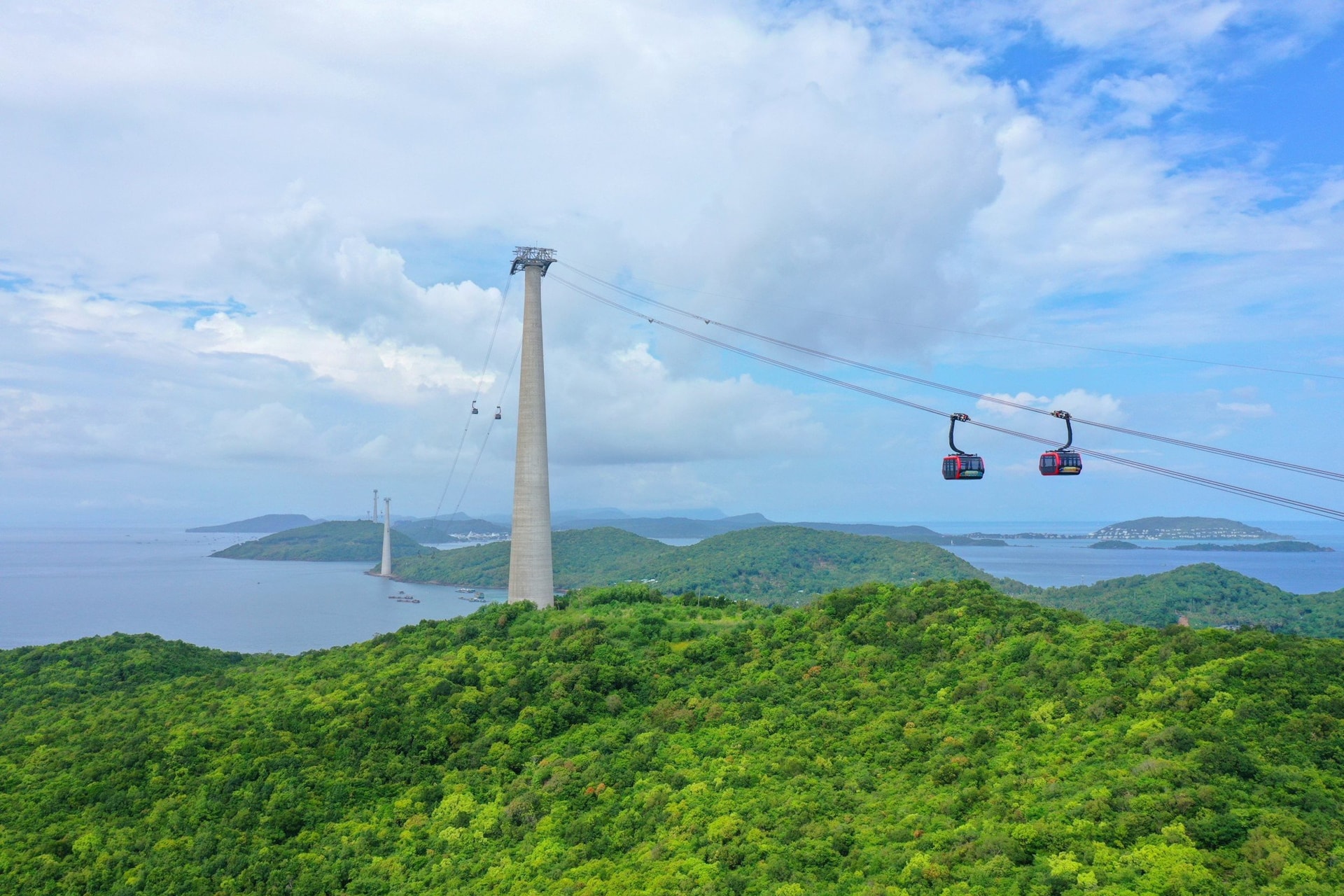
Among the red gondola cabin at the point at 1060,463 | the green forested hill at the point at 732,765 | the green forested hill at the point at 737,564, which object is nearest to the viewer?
the green forested hill at the point at 732,765

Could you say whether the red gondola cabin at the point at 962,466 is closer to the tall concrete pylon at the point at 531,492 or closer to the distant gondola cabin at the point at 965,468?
the distant gondola cabin at the point at 965,468

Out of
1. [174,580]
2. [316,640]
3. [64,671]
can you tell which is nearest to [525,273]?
[64,671]

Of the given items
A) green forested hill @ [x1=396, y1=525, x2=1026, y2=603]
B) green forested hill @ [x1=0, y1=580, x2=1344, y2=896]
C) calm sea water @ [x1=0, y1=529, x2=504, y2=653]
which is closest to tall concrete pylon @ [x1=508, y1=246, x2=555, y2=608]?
green forested hill @ [x1=0, y1=580, x2=1344, y2=896]

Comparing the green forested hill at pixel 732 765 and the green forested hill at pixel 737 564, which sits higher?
the green forested hill at pixel 732 765

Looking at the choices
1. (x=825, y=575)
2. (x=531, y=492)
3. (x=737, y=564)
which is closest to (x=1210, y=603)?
(x=825, y=575)

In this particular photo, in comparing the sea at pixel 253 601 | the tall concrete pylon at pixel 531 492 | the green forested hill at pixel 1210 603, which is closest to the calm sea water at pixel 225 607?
the sea at pixel 253 601

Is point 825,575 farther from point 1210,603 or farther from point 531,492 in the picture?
point 531,492
